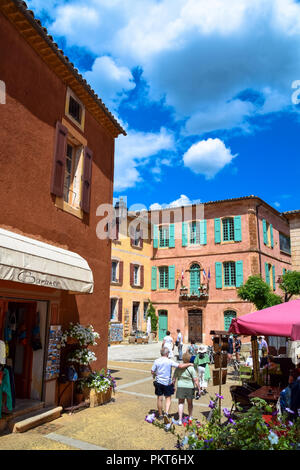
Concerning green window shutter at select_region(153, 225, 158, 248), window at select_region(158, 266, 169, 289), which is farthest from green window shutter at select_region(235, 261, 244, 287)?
green window shutter at select_region(153, 225, 158, 248)

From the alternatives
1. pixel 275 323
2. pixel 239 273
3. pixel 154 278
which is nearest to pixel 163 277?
pixel 154 278

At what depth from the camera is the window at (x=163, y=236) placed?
29125mm

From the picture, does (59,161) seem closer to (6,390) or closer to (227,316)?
(6,390)

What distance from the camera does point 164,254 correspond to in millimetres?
29016

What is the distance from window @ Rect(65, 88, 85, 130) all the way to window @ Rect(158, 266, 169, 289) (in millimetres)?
20539

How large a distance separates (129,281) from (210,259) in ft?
20.7

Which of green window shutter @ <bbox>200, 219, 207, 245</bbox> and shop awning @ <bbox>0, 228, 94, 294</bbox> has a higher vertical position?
green window shutter @ <bbox>200, 219, 207, 245</bbox>

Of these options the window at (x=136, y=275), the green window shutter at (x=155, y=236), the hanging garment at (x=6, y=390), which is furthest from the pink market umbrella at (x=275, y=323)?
the green window shutter at (x=155, y=236)

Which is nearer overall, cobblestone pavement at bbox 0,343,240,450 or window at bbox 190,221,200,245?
cobblestone pavement at bbox 0,343,240,450

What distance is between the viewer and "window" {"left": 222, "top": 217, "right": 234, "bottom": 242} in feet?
86.4

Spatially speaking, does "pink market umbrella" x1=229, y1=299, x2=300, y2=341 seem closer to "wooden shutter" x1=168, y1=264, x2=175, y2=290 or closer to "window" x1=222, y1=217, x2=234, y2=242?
"window" x1=222, y1=217, x2=234, y2=242
